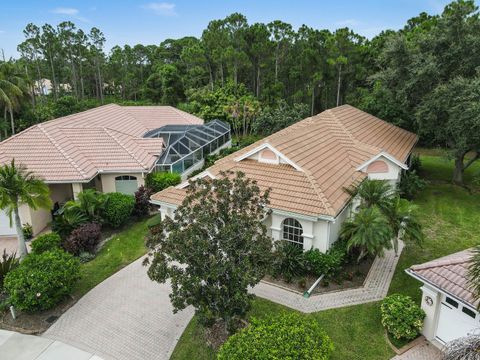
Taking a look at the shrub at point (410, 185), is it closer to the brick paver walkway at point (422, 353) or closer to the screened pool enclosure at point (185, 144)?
the brick paver walkway at point (422, 353)

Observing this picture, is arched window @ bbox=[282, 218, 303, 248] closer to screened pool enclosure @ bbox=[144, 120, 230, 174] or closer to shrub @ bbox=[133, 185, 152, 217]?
shrub @ bbox=[133, 185, 152, 217]

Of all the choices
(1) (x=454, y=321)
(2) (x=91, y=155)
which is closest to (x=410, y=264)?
(1) (x=454, y=321)

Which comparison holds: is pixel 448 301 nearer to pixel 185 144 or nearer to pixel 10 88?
pixel 185 144

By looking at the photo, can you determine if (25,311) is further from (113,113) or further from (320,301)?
(113,113)

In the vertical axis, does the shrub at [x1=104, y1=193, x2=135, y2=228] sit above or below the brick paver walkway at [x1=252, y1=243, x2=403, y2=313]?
above

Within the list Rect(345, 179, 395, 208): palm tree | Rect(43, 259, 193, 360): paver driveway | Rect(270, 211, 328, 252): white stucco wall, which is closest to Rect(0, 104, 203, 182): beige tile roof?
Rect(43, 259, 193, 360): paver driveway

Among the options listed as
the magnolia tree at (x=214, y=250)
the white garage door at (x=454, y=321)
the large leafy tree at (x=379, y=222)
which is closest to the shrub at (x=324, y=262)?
the large leafy tree at (x=379, y=222)

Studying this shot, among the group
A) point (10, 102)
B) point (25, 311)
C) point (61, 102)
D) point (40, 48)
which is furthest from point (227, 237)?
point (40, 48)
